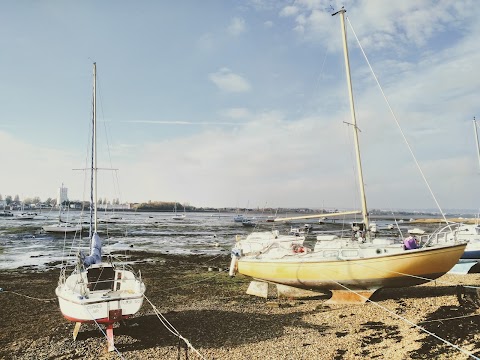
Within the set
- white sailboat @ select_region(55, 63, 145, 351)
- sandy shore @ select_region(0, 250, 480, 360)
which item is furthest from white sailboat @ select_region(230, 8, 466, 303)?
white sailboat @ select_region(55, 63, 145, 351)

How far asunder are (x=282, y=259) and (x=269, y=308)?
8.54 ft

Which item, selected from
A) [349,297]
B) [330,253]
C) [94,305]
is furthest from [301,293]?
[94,305]

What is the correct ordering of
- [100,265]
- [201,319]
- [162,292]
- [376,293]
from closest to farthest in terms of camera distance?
[100,265], [201,319], [376,293], [162,292]

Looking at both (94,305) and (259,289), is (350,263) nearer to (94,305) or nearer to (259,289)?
(259,289)

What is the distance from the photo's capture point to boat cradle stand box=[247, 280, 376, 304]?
15.9 m

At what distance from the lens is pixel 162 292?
789 inches

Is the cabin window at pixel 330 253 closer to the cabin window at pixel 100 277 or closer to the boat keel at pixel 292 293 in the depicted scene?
the boat keel at pixel 292 293

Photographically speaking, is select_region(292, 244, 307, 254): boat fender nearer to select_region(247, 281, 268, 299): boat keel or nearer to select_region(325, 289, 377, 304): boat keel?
select_region(247, 281, 268, 299): boat keel

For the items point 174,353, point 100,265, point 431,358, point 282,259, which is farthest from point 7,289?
point 431,358

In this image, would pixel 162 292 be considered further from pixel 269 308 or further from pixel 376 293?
pixel 376 293

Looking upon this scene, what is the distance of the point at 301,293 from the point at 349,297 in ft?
9.23

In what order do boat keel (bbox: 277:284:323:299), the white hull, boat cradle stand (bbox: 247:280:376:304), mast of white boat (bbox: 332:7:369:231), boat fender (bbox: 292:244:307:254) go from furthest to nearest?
1. boat fender (bbox: 292:244:307:254)
2. boat keel (bbox: 277:284:323:299)
3. mast of white boat (bbox: 332:7:369:231)
4. boat cradle stand (bbox: 247:280:376:304)
5. the white hull

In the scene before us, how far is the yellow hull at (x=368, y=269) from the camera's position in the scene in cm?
1452

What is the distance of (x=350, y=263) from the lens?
1542 cm
